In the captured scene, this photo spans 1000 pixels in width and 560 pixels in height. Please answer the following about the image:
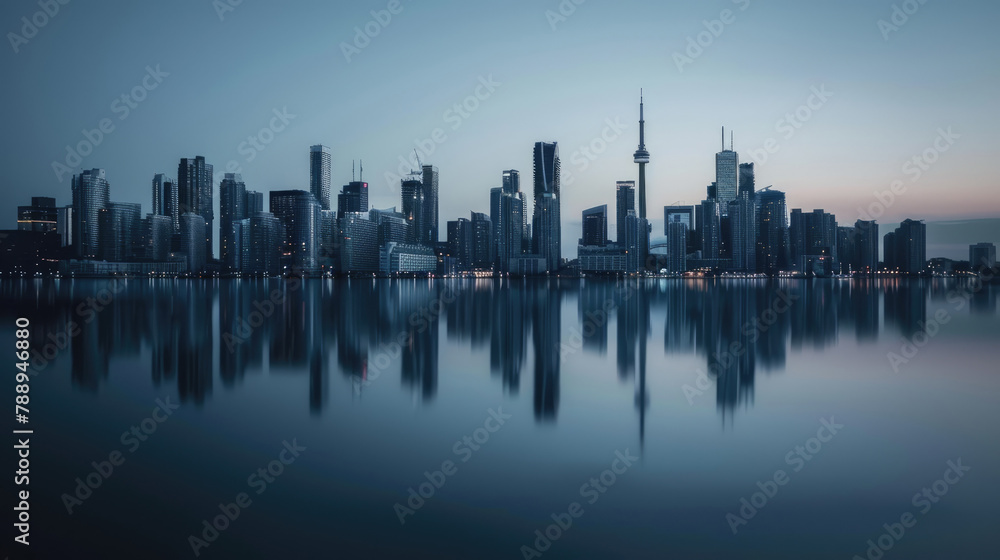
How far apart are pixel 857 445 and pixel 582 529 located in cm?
679

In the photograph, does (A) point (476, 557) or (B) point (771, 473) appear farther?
(B) point (771, 473)

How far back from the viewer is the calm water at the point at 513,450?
745 cm

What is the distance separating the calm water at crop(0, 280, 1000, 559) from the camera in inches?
293

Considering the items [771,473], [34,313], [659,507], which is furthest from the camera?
[34,313]

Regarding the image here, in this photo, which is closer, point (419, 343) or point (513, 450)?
point (513, 450)

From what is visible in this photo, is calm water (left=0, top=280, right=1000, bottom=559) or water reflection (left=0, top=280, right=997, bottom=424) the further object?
water reflection (left=0, top=280, right=997, bottom=424)

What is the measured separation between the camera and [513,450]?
36.3ft

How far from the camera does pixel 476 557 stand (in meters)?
6.91

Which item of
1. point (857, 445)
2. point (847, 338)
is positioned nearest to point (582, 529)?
point (857, 445)

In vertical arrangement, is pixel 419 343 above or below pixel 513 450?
above

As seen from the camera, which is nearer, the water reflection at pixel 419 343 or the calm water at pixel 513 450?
the calm water at pixel 513 450

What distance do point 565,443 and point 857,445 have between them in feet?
18.0

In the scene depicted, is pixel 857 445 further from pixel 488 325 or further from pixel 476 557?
pixel 488 325

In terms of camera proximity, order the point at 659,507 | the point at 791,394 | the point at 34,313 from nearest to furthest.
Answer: the point at 659,507, the point at 791,394, the point at 34,313
